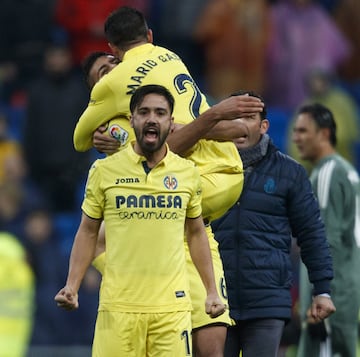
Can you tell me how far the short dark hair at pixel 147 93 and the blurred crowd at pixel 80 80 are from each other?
23.4 feet

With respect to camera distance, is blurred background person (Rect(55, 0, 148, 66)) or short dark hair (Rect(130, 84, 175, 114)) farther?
blurred background person (Rect(55, 0, 148, 66))

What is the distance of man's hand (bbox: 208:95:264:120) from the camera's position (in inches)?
354

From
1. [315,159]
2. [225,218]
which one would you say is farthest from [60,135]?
[225,218]

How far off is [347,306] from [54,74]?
6.54 m

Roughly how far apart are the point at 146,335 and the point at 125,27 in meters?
1.80

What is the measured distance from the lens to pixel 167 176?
28.8ft

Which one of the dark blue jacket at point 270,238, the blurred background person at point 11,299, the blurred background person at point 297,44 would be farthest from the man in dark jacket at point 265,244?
the blurred background person at point 297,44

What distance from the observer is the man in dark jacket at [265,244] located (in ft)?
32.4

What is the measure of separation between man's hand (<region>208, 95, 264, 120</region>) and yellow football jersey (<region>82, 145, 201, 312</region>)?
384 mm

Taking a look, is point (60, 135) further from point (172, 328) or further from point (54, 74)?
point (172, 328)

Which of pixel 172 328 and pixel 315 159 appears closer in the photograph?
pixel 172 328

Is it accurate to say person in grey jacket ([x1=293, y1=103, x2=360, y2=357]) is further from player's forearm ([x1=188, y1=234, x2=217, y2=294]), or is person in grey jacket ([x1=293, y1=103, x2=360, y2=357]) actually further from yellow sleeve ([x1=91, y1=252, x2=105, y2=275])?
player's forearm ([x1=188, y1=234, x2=217, y2=294])

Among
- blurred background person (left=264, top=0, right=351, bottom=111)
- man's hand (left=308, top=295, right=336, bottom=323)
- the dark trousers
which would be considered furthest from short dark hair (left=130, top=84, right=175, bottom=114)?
blurred background person (left=264, top=0, right=351, bottom=111)

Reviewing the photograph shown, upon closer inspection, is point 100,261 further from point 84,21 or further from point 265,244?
point 84,21
